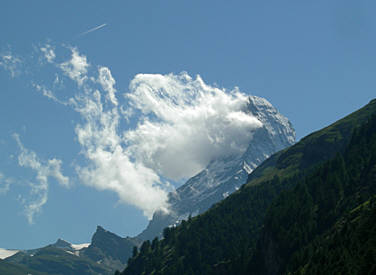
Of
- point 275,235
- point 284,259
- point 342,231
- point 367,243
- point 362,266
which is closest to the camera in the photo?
point 362,266

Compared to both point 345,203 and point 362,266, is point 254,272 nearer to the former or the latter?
point 345,203

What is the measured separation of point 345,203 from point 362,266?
9083 cm

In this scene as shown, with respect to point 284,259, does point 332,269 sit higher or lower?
lower

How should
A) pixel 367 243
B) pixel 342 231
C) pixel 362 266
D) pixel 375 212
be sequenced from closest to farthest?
pixel 362 266
pixel 367 243
pixel 375 212
pixel 342 231

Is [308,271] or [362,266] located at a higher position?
[308,271]

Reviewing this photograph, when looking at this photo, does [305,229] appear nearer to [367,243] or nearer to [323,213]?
[323,213]

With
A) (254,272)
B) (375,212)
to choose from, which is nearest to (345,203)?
Result: (254,272)

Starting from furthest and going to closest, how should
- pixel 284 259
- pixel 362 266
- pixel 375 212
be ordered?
pixel 284 259 < pixel 375 212 < pixel 362 266

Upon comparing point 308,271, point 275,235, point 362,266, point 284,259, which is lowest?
point 362,266

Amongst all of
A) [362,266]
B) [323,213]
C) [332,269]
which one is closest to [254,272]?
[323,213]

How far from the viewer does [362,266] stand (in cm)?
10444

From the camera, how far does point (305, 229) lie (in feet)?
610

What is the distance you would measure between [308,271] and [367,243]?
69.1 feet

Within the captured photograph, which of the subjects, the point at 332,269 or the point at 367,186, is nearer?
the point at 332,269
